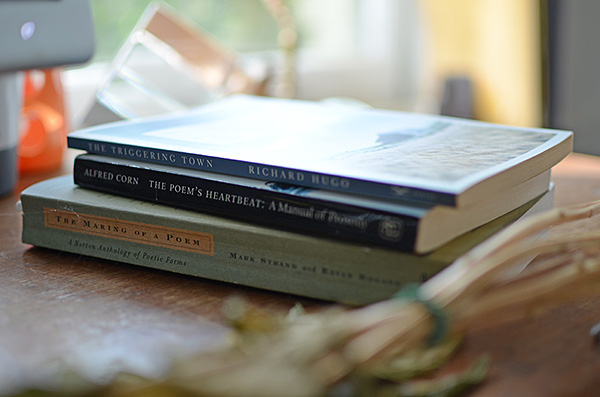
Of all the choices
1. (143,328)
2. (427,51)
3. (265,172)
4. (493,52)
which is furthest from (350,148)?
(427,51)

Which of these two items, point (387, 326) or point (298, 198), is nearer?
point (387, 326)

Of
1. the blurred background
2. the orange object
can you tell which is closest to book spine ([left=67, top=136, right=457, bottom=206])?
the orange object

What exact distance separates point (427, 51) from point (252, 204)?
1.86 metres

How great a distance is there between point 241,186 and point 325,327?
0.21 meters

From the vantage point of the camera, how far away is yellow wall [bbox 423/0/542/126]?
181cm

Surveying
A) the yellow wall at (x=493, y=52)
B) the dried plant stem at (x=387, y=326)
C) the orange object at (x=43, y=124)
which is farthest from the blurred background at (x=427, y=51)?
the dried plant stem at (x=387, y=326)

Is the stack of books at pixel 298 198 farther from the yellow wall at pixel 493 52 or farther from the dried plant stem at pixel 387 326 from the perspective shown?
the yellow wall at pixel 493 52

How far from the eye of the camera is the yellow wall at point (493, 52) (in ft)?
5.95

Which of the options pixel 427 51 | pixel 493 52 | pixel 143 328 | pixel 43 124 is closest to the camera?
pixel 143 328

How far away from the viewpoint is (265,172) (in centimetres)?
47

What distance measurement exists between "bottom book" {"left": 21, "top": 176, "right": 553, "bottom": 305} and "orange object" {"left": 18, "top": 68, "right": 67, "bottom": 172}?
354 mm

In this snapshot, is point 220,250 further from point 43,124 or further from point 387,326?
point 43,124

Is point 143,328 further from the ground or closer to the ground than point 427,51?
closer to the ground

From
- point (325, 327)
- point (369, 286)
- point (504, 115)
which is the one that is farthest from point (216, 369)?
point (504, 115)
